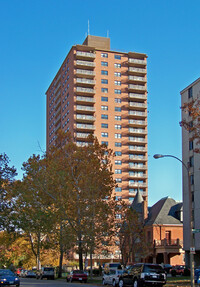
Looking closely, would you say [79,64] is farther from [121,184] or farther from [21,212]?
[21,212]

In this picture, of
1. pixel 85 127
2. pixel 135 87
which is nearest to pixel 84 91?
pixel 85 127

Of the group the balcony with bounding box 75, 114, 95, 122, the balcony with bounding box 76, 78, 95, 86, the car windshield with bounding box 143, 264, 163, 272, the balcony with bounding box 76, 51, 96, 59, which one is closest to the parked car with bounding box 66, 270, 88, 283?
the car windshield with bounding box 143, 264, 163, 272

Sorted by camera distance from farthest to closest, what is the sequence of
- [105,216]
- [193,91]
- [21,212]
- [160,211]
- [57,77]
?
[57,77] < [160,211] < [193,91] < [21,212] < [105,216]

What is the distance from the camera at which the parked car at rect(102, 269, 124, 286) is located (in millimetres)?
35681

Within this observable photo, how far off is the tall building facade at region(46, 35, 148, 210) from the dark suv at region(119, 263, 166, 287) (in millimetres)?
77235

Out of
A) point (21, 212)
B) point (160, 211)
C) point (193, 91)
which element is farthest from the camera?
point (160, 211)

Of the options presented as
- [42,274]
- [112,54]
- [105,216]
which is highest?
[112,54]

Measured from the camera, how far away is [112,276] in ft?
121

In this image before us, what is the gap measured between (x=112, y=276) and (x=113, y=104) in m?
78.3

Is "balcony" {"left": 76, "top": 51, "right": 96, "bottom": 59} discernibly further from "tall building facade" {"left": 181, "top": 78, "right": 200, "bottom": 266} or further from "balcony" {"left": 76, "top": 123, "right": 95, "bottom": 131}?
"tall building facade" {"left": 181, "top": 78, "right": 200, "bottom": 266}

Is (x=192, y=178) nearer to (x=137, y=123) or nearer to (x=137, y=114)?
(x=137, y=123)

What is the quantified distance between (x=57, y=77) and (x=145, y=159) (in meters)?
34.7

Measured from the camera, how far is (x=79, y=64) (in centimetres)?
10981

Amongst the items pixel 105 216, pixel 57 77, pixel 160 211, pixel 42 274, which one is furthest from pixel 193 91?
pixel 57 77
